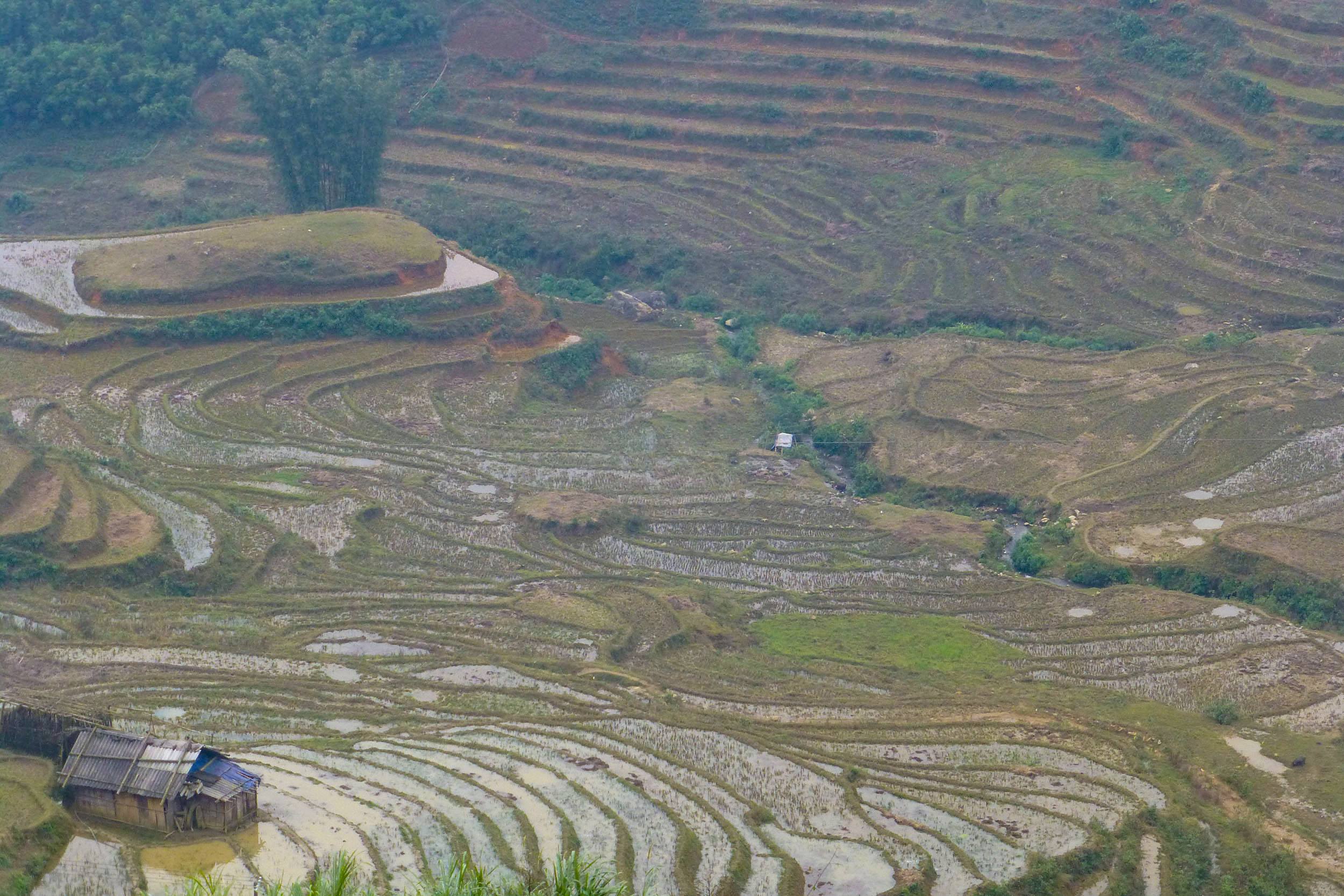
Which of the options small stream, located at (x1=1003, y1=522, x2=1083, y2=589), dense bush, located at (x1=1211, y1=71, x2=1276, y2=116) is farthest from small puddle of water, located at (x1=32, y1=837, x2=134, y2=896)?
dense bush, located at (x1=1211, y1=71, x2=1276, y2=116)

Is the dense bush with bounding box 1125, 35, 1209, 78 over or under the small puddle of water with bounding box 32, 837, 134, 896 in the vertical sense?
over

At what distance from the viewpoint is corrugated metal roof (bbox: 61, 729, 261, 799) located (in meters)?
14.9

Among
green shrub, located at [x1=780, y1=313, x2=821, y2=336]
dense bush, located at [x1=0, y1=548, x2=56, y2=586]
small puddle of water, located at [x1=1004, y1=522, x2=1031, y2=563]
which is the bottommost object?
dense bush, located at [x1=0, y1=548, x2=56, y2=586]

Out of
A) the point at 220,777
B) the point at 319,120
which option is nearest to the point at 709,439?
the point at 319,120

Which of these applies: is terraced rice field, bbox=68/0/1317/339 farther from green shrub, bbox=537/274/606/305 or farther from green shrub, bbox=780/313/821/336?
green shrub, bbox=537/274/606/305

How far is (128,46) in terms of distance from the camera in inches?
1801

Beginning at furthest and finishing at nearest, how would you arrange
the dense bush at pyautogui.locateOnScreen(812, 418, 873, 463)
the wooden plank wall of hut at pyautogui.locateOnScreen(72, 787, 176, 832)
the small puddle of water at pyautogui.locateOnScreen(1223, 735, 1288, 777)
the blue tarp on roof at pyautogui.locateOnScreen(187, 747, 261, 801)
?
the dense bush at pyautogui.locateOnScreen(812, 418, 873, 463) < the small puddle of water at pyautogui.locateOnScreen(1223, 735, 1288, 777) < the blue tarp on roof at pyautogui.locateOnScreen(187, 747, 261, 801) < the wooden plank wall of hut at pyautogui.locateOnScreen(72, 787, 176, 832)

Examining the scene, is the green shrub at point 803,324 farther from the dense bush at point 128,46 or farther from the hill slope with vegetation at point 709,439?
the dense bush at point 128,46

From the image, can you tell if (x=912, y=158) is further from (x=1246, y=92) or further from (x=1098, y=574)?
(x=1098, y=574)

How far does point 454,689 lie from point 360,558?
5.05 meters

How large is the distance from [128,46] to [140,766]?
35.3m

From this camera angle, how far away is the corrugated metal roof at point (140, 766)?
48.8 ft

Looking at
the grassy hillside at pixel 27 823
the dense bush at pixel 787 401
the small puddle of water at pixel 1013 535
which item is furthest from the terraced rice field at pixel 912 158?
the grassy hillside at pixel 27 823

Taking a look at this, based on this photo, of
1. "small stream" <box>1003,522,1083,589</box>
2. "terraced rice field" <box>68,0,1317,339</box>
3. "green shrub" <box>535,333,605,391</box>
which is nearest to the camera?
"small stream" <box>1003,522,1083,589</box>
